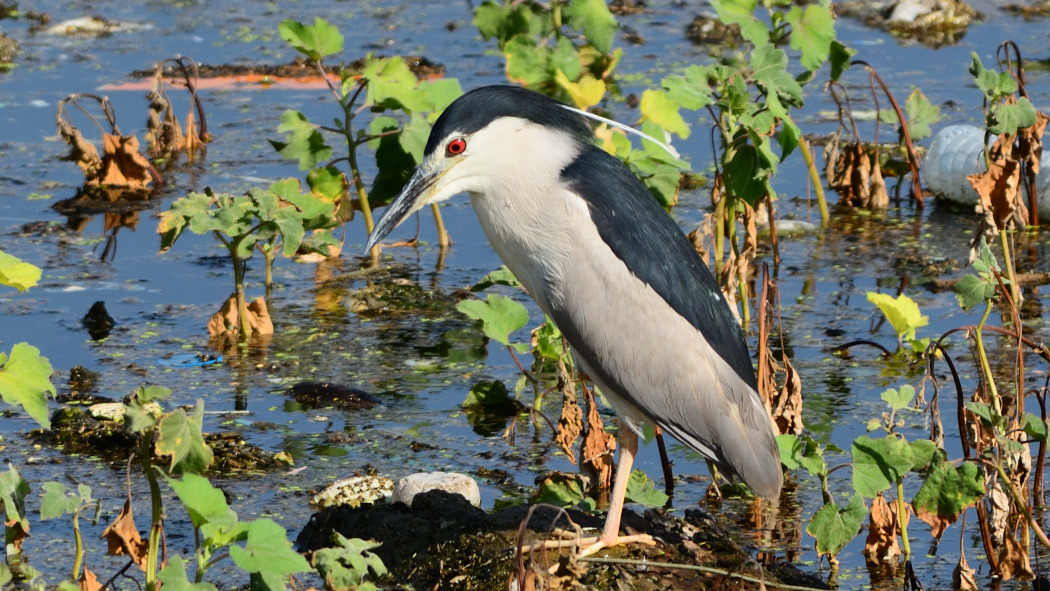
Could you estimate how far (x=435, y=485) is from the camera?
422cm

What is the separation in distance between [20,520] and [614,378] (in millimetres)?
1617

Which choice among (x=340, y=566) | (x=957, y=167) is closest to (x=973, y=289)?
(x=340, y=566)

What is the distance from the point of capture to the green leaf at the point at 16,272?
3.15m

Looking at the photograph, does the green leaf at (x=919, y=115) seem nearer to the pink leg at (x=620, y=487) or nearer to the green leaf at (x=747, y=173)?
the green leaf at (x=747, y=173)

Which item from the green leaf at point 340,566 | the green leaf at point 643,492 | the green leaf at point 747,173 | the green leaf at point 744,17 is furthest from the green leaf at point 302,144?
the green leaf at point 340,566

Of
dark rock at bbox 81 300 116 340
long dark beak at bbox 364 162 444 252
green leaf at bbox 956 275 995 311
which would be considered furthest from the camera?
dark rock at bbox 81 300 116 340

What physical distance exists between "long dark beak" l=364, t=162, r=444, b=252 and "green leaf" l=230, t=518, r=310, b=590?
1.45m

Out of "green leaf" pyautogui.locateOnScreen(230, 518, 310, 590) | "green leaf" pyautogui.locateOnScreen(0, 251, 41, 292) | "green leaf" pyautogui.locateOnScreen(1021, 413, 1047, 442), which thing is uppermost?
"green leaf" pyautogui.locateOnScreen(0, 251, 41, 292)

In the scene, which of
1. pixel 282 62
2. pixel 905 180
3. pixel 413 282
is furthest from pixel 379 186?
pixel 282 62

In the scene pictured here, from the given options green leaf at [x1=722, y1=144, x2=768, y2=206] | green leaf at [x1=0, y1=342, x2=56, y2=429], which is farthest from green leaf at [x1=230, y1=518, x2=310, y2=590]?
green leaf at [x1=722, y1=144, x2=768, y2=206]

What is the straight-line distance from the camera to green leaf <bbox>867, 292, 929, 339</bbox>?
17.0 ft

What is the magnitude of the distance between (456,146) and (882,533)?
157cm

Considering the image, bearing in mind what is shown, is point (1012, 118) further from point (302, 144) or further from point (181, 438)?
point (302, 144)

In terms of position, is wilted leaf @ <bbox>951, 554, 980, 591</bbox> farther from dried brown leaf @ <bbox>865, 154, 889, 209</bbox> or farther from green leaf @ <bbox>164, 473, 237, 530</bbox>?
dried brown leaf @ <bbox>865, 154, 889, 209</bbox>
